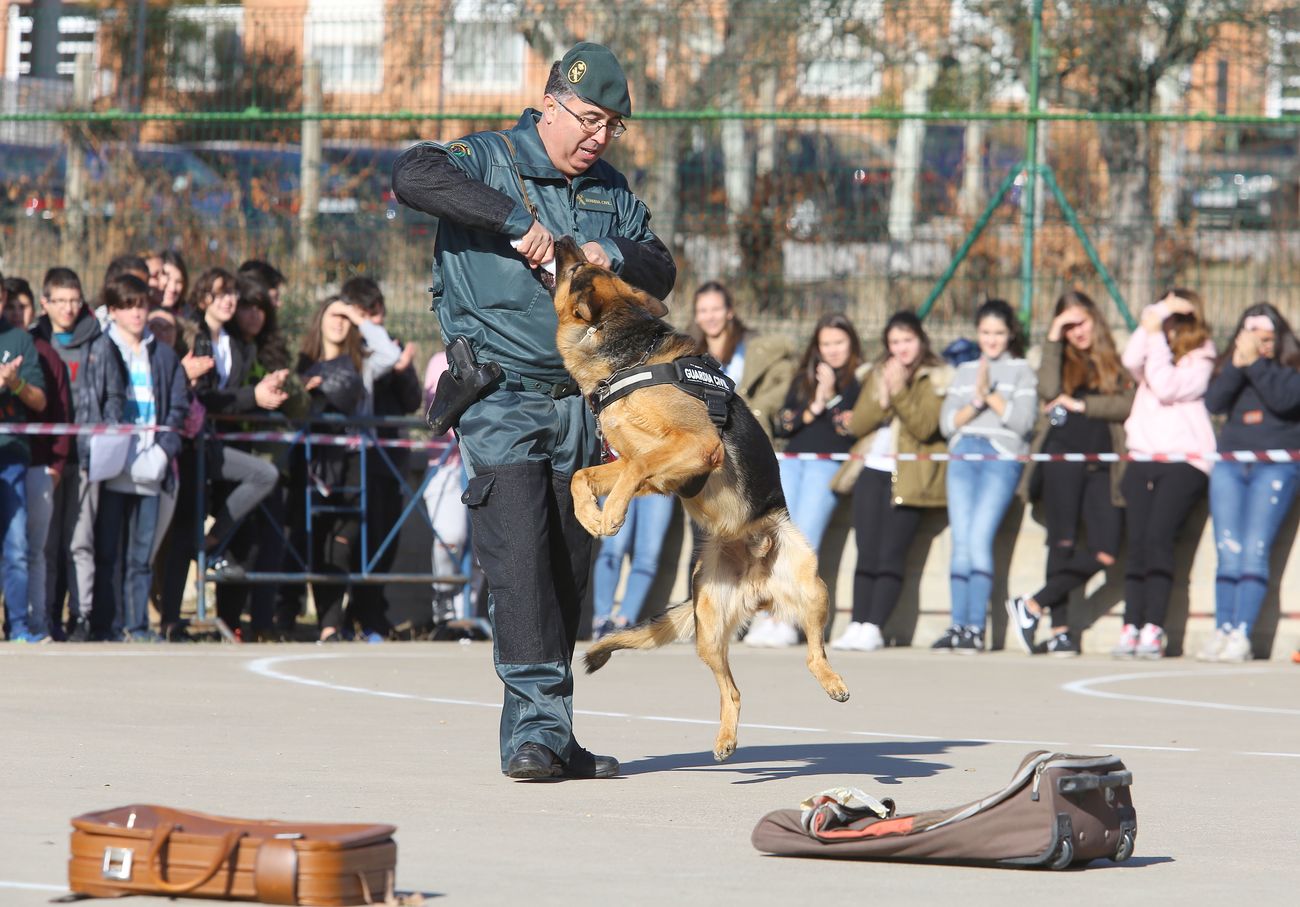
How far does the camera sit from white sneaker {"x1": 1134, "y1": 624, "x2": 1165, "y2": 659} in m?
11.8

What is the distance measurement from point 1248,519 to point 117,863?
352 inches

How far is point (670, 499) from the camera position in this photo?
1259cm

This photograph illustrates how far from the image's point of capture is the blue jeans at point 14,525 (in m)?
10.9

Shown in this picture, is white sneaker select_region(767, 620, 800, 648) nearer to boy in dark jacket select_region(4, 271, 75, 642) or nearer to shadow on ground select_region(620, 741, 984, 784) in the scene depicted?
boy in dark jacket select_region(4, 271, 75, 642)

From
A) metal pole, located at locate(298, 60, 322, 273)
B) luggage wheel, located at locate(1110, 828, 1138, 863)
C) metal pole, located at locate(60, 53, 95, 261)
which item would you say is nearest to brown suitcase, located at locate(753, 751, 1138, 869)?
luggage wheel, located at locate(1110, 828, 1138, 863)

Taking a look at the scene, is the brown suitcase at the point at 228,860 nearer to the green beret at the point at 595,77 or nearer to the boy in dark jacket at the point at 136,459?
the green beret at the point at 595,77

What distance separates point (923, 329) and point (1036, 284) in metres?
0.94

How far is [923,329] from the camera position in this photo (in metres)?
12.9

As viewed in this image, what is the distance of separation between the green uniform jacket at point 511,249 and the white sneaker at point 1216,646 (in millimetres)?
6516

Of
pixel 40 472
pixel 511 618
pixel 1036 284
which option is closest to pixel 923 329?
pixel 1036 284

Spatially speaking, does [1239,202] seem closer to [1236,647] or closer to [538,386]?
[1236,647]

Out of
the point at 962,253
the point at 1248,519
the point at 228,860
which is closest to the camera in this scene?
the point at 228,860

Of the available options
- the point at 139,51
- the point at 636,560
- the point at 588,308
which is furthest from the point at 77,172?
the point at 588,308

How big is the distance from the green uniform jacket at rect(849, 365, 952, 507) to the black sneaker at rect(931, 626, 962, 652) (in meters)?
0.82
